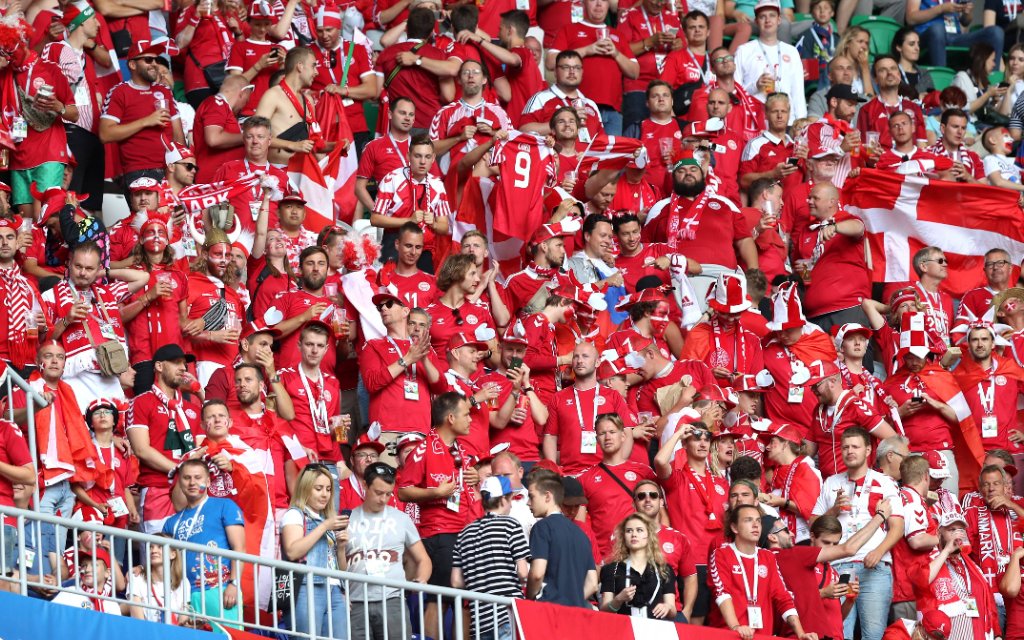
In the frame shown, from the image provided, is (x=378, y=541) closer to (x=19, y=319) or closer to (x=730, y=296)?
(x=19, y=319)

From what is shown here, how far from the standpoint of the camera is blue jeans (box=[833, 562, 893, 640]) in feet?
44.6

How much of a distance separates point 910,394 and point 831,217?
1.95 meters

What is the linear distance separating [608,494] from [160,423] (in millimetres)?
2889

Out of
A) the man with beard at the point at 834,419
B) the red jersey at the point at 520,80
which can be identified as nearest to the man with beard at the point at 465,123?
the red jersey at the point at 520,80

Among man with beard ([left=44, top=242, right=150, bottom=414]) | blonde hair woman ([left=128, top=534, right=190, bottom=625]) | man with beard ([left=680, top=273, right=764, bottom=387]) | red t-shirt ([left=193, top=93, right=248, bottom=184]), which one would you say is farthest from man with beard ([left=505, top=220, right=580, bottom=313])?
blonde hair woman ([left=128, top=534, right=190, bottom=625])

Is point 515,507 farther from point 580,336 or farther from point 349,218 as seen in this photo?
point 349,218

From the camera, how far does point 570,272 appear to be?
→ 50.6ft

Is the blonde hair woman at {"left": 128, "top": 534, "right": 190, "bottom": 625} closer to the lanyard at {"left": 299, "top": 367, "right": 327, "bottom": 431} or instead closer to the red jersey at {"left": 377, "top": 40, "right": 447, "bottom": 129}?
the lanyard at {"left": 299, "top": 367, "right": 327, "bottom": 431}

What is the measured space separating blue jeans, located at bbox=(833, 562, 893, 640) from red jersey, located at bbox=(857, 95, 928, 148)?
6.15m

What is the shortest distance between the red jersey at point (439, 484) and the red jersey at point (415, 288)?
1987 mm

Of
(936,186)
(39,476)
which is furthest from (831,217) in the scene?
(39,476)

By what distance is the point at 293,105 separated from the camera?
1611 cm

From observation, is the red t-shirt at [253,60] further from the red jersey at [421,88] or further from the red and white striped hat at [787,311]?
the red and white striped hat at [787,311]

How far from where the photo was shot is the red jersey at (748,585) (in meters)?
12.4
